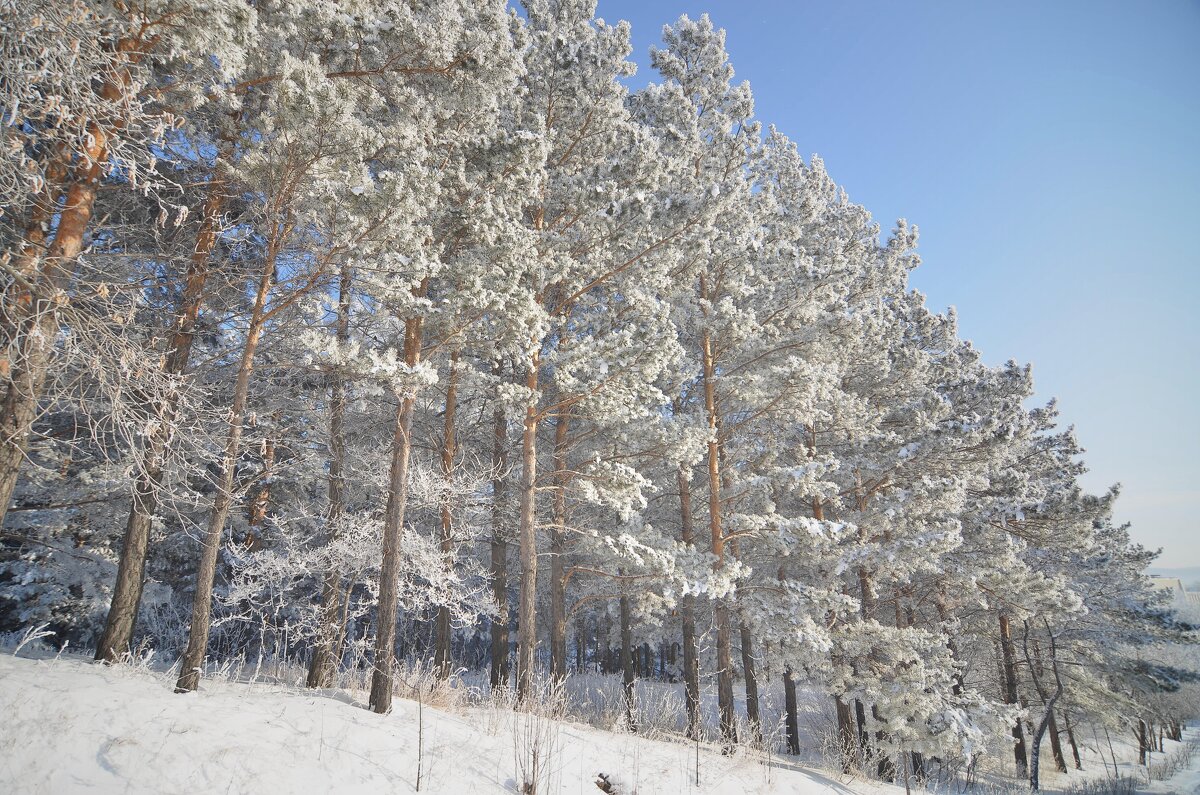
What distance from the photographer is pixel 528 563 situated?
935cm

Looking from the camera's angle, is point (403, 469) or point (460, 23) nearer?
point (460, 23)

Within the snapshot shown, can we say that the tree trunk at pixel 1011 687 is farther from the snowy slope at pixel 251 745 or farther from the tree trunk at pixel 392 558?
the tree trunk at pixel 392 558

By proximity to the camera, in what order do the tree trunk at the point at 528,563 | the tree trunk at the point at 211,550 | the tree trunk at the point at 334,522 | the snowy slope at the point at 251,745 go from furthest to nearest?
the tree trunk at the point at 334,522 → the tree trunk at the point at 528,563 → the tree trunk at the point at 211,550 → the snowy slope at the point at 251,745

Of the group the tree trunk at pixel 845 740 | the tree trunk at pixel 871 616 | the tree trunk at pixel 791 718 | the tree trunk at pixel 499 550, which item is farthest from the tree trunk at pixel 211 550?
the tree trunk at pixel 791 718

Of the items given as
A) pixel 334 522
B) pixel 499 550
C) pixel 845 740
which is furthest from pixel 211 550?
pixel 845 740

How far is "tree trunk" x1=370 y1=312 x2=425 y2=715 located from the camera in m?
6.85

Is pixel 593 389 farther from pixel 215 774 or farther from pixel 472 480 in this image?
pixel 215 774

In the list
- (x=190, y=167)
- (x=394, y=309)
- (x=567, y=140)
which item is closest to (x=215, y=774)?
(x=394, y=309)

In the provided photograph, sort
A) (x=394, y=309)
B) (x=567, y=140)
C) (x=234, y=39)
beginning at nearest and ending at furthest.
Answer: (x=234, y=39)
(x=394, y=309)
(x=567, y=140)

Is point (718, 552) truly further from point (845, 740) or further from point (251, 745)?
point (251, 745)

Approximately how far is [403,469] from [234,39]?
5431 millimetres

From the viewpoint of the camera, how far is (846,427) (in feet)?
41.7

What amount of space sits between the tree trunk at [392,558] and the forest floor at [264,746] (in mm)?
396

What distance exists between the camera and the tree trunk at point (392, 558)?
22.5 feet
